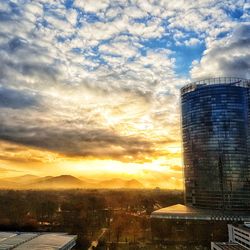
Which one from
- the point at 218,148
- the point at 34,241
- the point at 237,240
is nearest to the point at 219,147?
the point at 218,148

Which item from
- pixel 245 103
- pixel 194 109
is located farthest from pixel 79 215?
pixel 245 103

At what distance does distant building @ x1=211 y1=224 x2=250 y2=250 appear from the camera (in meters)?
84.0

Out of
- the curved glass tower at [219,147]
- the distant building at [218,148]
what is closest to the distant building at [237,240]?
the distant building at [218,148]

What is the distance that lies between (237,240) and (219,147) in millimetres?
56378

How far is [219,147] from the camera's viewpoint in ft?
486

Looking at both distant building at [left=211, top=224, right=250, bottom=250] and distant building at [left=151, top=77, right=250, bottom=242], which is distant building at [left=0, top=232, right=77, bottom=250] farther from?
distant building at [left=151, top=77, right=250, bottom=242]

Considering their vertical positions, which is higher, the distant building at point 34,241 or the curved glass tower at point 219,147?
the curved glass tower at point 219,147

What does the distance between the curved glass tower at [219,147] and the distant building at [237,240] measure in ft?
141

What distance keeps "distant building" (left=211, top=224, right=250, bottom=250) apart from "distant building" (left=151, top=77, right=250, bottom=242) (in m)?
35.4

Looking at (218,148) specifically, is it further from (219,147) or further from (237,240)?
(237,240)

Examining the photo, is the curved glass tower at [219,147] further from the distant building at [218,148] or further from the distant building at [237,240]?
the distant building at [237,240]

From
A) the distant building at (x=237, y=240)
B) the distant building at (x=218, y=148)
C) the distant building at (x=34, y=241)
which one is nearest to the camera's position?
the distant building at (x=34, y=241)

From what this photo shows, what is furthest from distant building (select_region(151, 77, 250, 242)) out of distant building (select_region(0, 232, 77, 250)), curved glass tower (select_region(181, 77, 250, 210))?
distant building (select_region(0, 232, 77, 250))

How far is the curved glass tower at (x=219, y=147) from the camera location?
144875mm
